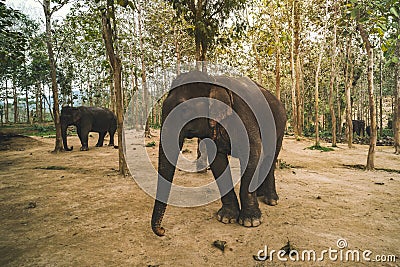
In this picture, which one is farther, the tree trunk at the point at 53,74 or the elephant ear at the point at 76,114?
the elephant ear at the point at 76,114

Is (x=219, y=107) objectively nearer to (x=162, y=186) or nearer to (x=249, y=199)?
(x=162, y=186)

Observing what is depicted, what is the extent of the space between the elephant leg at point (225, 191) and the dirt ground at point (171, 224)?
0.67 feet

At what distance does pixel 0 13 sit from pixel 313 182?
26.6ft

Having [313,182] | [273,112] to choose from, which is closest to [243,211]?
[273,112]

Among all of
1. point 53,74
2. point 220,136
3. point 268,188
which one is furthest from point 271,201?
point 53,74

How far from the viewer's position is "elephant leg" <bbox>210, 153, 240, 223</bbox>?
4488mm

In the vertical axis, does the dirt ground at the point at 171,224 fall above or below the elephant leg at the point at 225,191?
below

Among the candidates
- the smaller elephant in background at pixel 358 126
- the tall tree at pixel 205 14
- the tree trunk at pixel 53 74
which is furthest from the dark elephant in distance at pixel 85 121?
the smaller elephant in background at pixel 358 126

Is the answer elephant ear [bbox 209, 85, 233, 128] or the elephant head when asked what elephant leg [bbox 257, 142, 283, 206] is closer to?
elephant ear [bbox 209, 85, 233, 128]

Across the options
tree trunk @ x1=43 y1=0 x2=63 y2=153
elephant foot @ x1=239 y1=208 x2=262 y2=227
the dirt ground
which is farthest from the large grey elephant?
tree trunk @ x1=43 y1=0 x2=63 y2=153

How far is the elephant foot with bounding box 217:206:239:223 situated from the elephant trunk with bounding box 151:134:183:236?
1.24 metres

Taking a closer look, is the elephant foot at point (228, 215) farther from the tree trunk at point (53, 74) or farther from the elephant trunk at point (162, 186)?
the tree trunk at point (53, 74)

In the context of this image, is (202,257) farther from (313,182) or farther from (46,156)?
(46,156)

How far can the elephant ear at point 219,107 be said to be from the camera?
4.00m
